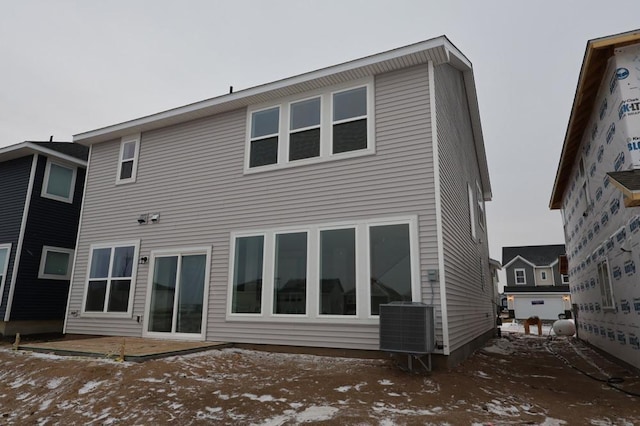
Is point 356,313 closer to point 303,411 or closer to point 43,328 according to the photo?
point 303,411

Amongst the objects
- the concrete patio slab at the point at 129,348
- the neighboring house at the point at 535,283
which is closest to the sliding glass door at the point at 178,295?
the concrete patio slab at the point at 129,348

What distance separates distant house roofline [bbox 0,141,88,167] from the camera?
484 inches

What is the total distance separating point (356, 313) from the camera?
23.1 ft

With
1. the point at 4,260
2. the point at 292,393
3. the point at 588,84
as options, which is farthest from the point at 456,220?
the point at 4,260

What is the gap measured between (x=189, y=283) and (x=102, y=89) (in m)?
30.7

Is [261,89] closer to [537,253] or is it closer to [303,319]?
[303,319]

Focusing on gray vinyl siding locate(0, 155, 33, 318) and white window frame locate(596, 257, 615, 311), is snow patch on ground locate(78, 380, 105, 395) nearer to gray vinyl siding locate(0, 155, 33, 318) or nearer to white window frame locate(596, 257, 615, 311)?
gray vinyl siding locate(0, 155, 33, 318)

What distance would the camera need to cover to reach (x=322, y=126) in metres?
8.29

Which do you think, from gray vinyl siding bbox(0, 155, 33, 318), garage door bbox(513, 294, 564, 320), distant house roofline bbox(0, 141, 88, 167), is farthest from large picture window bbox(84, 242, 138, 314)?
garage door bbox(513, 294, 564, 320)

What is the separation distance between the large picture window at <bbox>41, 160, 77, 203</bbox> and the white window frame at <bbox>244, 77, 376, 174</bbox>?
8.34 meters

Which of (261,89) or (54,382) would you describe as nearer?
(54,382)

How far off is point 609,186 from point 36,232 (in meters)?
15.9

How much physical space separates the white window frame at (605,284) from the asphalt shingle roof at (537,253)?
30067 mm

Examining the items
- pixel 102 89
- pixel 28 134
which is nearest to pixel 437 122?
pixel 102 89
